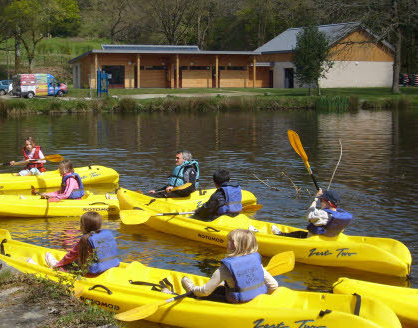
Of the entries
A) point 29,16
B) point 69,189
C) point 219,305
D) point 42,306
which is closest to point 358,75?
point 29,16

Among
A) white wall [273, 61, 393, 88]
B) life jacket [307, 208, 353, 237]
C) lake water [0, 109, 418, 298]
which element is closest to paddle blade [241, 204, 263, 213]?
lake water [0, 109, 418, 298]

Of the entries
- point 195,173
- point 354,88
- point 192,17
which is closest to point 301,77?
point 354,88

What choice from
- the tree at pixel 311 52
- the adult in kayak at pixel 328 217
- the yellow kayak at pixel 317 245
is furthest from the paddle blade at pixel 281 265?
the tree at pixel 311 52

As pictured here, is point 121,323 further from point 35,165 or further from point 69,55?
point 69,55

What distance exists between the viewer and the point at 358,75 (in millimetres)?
55906

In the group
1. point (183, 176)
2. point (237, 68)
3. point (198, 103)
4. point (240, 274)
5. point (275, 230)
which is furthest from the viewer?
point (237, 68)

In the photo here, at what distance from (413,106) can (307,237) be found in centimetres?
3504

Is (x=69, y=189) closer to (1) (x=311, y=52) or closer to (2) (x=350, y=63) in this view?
(1) (x=311, y=52)

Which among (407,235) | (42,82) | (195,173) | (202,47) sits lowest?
(407,235)

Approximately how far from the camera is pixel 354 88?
A: 175 feet

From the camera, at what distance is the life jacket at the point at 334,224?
8.59 metres

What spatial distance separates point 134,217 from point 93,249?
363 cm

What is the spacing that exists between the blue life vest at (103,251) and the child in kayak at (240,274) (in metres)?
1.24

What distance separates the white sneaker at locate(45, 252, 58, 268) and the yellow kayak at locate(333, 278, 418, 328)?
3.55m
